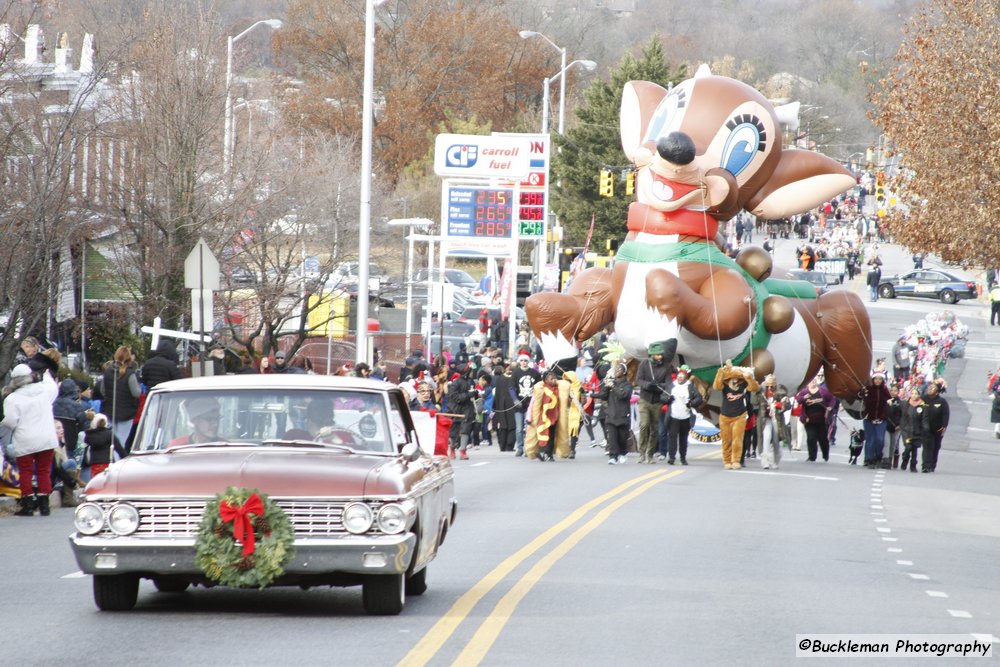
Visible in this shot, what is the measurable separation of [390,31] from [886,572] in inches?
2934

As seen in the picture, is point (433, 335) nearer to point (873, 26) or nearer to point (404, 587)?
point (404, 587)

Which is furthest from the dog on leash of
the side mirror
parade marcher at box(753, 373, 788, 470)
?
the side mirror

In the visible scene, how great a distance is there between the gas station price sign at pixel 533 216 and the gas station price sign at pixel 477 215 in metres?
0.78

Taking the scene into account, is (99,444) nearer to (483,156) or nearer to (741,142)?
(741,142)

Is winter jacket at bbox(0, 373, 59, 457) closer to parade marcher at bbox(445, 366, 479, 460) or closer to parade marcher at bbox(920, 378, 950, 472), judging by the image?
parade marcher at bbox(445, 366, 479, 460)

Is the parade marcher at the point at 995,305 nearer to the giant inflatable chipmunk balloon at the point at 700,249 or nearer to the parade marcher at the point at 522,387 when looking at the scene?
the parade marcher at the point at 522,387

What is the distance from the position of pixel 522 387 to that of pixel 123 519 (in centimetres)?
1950

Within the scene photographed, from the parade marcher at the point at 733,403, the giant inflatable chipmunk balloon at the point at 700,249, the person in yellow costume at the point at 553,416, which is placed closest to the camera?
the giant inflatable chipmunk balloon at the point at 700,249

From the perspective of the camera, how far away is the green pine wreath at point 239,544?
874 cm

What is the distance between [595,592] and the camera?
35.3 ft

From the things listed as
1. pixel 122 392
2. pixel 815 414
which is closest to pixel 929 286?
pixel 815 414

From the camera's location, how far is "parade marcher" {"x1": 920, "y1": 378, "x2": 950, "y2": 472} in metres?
26.4

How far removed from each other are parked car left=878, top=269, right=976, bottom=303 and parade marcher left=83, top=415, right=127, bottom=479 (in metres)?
60.1

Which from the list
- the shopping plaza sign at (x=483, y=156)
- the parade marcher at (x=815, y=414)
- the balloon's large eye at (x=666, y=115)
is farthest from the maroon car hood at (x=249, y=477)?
the shopping plaza sign at (x=483, y=156)
